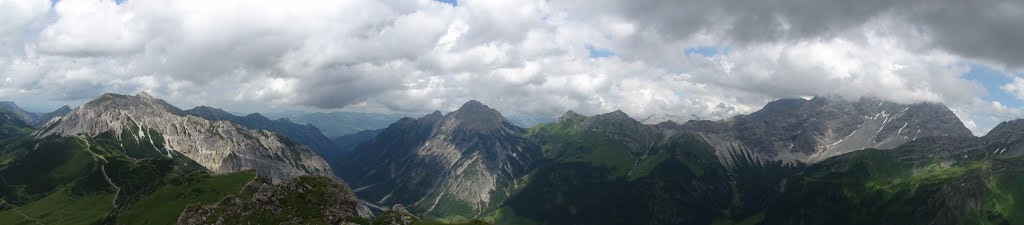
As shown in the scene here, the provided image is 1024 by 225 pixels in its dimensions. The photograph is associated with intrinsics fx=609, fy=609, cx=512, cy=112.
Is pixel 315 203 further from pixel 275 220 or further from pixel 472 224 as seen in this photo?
pixel 472 224

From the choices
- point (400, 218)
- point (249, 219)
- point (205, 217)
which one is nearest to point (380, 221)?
point (400, 218)

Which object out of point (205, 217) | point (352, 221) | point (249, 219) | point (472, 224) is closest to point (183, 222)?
point (205, 217)

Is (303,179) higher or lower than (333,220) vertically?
higher

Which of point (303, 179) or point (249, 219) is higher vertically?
point (303, 179)

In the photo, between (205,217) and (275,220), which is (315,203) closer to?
(275,220)

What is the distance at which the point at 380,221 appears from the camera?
502 feet

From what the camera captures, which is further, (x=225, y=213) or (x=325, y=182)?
(x=325, y=182)

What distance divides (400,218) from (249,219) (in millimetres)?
35110

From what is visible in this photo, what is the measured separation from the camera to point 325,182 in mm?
155125

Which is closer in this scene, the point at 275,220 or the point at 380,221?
the point at 275,220

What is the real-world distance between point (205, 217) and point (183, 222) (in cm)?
565

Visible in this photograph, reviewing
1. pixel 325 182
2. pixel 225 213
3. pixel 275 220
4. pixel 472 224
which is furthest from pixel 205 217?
pixel 472 224

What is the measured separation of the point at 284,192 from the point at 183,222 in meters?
23.1

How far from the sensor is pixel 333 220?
145875mm
